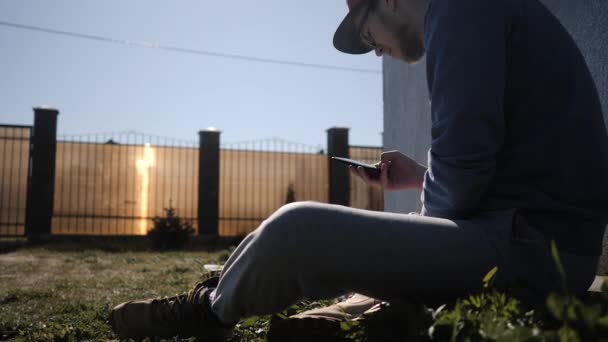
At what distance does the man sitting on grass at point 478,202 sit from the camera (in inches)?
52.9

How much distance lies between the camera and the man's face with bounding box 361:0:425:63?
180 cm

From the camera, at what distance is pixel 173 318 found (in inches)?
72.4

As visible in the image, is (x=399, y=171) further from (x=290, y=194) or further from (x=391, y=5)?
(x=290, y=194)

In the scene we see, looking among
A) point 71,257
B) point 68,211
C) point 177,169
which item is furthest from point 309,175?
point 71,257

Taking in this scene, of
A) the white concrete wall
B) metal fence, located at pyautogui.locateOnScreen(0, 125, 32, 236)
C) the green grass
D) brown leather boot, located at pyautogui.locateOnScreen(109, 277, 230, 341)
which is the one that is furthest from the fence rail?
brown leather boot, located at pyautogui.locateOnScreen(109, 277, 230, 341)

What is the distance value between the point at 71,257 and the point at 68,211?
178 inches

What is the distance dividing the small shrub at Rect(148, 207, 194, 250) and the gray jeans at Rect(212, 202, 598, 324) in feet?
34.8

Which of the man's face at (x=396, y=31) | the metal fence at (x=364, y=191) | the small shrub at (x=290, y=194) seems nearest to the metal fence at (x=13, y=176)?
the small shrub at (x=290, y=194)

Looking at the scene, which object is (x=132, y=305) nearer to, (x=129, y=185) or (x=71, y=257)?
(x=71, y=257)

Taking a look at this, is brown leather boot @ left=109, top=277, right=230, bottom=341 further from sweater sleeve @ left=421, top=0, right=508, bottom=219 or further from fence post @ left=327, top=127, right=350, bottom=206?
fence post @ left=327, top=127, right=350, bottom=206

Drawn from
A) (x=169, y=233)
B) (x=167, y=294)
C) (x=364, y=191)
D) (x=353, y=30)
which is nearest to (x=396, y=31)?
(x=353, y=30)

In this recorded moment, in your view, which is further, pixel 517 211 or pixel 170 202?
pixel 170 202

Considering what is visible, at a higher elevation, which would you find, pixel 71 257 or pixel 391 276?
pixel 391 276

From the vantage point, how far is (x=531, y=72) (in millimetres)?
1509
